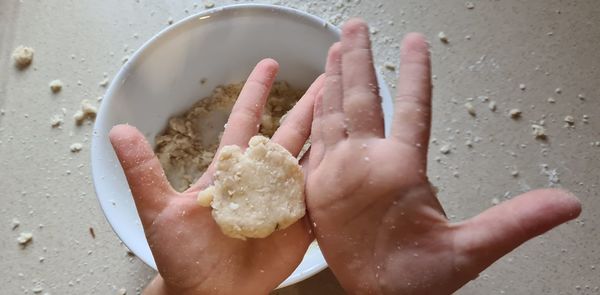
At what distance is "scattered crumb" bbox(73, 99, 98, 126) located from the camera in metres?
0.86

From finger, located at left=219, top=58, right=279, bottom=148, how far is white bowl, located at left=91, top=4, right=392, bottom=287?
0.29 ft

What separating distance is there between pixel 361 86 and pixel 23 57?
2.00 feet

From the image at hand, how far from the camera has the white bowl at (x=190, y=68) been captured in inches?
27.1

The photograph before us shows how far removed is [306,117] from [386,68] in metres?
0.26

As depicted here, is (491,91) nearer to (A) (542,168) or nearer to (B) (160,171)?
(A) (542,168)

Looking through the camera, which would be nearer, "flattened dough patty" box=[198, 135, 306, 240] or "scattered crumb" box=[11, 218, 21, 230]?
"flattened dough patty" box=[198, 135, 306, 240]

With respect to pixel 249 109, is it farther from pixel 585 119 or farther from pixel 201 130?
pixel 585 119

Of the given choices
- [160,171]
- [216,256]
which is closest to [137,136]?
[160,171]

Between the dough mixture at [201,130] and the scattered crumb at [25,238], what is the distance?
23 cm

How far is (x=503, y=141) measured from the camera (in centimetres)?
84

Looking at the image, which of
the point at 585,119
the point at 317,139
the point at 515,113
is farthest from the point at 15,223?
the point at 585,119

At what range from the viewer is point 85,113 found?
86cm

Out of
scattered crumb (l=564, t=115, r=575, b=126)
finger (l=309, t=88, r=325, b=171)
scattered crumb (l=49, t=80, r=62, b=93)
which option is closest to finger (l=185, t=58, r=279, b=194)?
finger (l=309, t=88, r=325, b=171)

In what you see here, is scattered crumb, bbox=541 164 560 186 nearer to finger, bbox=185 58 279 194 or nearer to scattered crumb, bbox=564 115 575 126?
scattered crumb, bbox=564 115 575 126
